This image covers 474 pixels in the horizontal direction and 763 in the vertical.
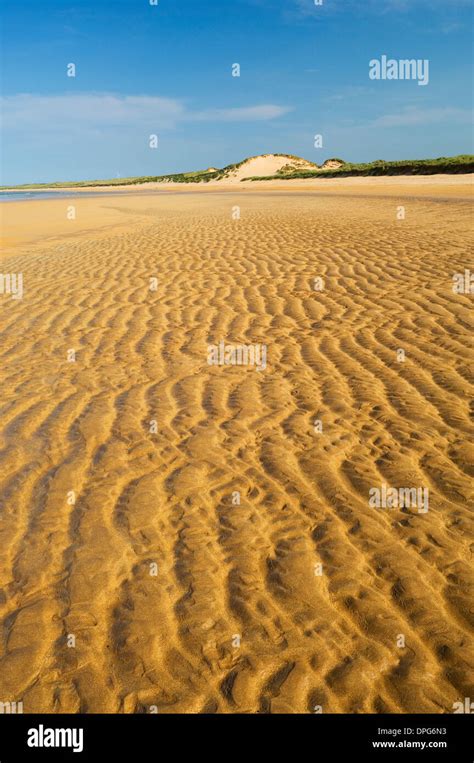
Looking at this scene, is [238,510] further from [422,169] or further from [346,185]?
[422,169]

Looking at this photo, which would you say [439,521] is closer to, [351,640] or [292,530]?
[292,530]

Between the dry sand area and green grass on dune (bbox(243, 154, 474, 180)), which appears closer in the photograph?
the dry sand area

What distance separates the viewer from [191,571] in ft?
10.5

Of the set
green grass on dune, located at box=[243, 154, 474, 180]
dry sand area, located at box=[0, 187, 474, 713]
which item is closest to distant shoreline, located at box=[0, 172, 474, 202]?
green grass on dune, located at box=[243, 154, 474, 180]

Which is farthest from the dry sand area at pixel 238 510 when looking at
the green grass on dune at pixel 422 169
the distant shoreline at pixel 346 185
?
the green grass on dune at pixel 422 169

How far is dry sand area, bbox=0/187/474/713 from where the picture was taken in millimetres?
2594

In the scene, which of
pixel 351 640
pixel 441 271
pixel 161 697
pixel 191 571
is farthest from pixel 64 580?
pixel 441 271

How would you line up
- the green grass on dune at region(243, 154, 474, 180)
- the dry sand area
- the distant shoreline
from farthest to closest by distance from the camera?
the green grass on dune at region(243, 154, 474, 180) → the distant shoreline → the dry sand area

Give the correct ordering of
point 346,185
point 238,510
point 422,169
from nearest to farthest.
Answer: point 238,510, point 346,185, point 422,169

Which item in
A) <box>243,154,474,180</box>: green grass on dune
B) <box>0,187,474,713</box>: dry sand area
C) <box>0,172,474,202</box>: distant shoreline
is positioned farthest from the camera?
<box>243,154,474,180</box>: green grass on dune

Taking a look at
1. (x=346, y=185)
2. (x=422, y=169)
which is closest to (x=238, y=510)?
(x=346, y=185)

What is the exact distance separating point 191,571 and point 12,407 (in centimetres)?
288

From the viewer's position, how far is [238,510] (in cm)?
369

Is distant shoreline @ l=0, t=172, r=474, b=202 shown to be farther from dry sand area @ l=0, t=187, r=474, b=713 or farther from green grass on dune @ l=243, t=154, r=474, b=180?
dry sand area @ l=0, t=187, r=474, b=713
